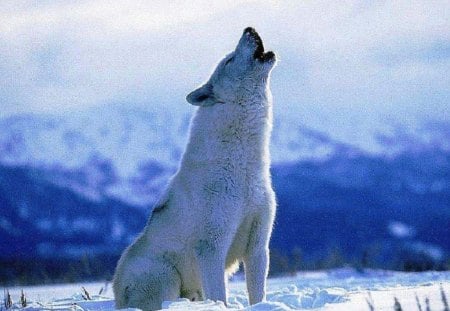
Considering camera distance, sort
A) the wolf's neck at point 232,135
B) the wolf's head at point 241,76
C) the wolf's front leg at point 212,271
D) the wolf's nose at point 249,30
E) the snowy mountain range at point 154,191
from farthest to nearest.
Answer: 1. the snowy mountain range at point 154,191
2. the wolf's nose at point 249,30
3. the wolf's head at point 241,76
4. the wolf's neck at point 232,135
5. the wolf's front leg at point 212,271

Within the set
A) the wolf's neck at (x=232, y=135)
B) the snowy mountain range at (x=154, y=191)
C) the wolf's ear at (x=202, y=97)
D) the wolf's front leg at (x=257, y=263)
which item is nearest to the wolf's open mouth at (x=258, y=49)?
the wolf's neck at (x=232, y=135)

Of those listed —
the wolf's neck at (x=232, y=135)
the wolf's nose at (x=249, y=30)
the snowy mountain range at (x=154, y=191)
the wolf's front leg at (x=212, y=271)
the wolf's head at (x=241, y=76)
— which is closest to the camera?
the wolf's front leg at (x=212, y=271)

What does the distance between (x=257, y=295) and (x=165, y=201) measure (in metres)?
1.14

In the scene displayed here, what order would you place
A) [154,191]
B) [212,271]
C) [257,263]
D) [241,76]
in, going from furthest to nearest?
[154,191] → [241,76] → [257,263] → [212,271]

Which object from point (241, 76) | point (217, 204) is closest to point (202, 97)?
point (241, 76)

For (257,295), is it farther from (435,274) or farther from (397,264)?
(397,264)

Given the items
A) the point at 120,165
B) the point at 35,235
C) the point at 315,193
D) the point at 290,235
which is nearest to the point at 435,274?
the point at 35,235

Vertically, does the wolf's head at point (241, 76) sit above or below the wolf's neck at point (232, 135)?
above

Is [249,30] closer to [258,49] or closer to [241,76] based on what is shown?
[258,49]

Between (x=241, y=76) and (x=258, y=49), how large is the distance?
32 centimetres

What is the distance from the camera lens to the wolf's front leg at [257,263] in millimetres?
7188

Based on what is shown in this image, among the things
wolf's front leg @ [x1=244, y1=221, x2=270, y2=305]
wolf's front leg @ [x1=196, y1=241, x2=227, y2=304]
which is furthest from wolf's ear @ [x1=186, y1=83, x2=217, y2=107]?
wolf's front leg @ [x1=196, y1=241, x2=227, y2=304]

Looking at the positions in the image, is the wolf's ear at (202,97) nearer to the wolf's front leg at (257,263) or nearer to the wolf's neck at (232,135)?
the wolf's neck at (232,135)

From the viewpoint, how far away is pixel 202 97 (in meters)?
7.48
